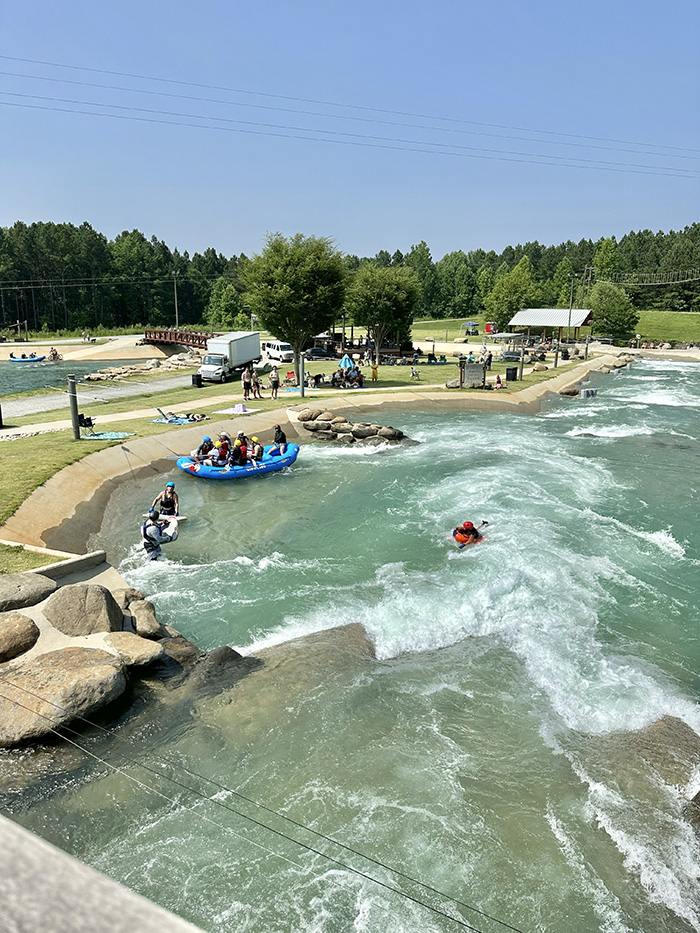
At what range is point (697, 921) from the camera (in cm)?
729

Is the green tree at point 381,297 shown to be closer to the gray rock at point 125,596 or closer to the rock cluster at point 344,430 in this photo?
the rock cluster at point 344,430

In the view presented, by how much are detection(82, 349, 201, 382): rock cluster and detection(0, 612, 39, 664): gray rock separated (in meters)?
41.5

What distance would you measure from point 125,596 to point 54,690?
3.50 m

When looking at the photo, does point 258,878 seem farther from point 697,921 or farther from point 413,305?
point 413,305

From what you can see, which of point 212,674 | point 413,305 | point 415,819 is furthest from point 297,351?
point 415,819

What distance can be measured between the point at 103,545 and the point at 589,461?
19648mm

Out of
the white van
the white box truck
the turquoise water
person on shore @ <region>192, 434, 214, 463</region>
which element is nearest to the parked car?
the white van

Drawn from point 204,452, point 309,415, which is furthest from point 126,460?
point 309,415

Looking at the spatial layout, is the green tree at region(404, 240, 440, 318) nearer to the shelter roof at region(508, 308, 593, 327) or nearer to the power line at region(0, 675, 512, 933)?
the shelter roof at region(508, 308, 593, 327)

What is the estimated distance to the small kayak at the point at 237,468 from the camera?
2355 cm

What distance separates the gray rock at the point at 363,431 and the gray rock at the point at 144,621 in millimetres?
18269

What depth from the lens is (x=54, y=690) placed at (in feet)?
31.4

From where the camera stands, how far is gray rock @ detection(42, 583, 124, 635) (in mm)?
11250

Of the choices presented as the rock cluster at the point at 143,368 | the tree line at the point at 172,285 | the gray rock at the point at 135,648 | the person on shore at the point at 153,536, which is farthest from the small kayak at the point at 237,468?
the tree line at the point at 172,285
